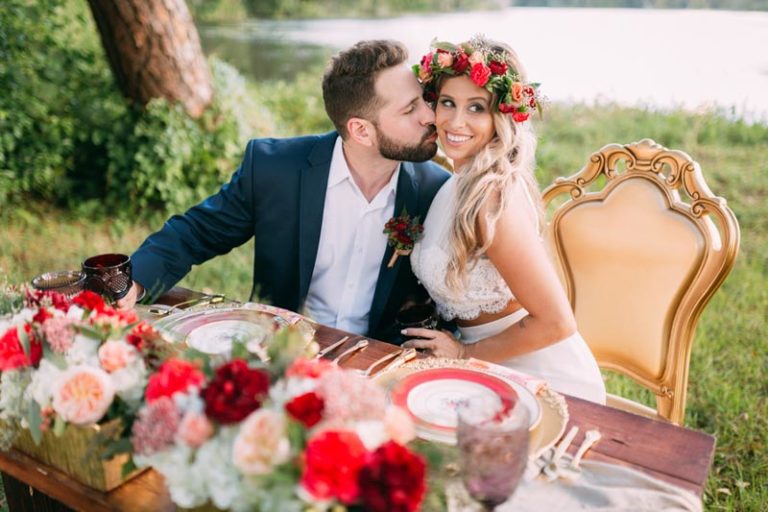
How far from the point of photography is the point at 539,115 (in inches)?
83.4

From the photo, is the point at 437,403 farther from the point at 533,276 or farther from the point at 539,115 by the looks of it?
the point at 539,115

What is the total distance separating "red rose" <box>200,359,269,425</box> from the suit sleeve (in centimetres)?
120

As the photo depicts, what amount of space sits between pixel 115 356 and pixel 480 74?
1.31 meters

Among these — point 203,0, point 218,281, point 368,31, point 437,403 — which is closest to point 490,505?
point 437,403

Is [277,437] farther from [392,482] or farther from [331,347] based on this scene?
[331,347]

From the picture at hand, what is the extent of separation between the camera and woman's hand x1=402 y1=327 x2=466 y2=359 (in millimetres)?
1943

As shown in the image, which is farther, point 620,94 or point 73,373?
point 620,94

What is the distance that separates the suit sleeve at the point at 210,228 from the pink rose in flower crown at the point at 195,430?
123 centimetres

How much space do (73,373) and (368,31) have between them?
1684 cm

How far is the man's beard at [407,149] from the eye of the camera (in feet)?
7.53

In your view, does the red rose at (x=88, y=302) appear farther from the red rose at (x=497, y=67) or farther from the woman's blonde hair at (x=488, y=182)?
the red rose at (x=497, y=67)

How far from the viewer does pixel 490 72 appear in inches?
76.1

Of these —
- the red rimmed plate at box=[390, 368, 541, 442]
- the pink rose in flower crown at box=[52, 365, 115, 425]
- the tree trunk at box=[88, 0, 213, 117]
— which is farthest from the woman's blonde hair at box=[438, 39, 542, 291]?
the tree trunk at box=[88, 0, 213, 117]

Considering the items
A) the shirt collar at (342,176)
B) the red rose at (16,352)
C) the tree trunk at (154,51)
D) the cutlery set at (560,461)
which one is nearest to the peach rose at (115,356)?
the red rose at (16,352)
